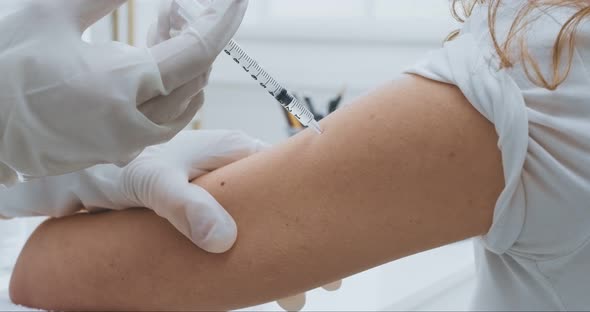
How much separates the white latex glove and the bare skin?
0.11ft

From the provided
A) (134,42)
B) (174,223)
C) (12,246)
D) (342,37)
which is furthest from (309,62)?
(174,223)

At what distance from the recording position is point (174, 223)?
2.43 feet

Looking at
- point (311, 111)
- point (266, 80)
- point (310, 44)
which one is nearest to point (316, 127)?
point (266, 80)

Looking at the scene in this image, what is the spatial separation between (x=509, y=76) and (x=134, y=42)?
5.98 feet

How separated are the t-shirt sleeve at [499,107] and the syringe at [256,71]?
0.19m

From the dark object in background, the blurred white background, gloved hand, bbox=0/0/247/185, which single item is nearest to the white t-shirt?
gloved hand, bbox=0/0/247/185

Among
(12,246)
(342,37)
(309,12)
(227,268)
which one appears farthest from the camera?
(309,12)

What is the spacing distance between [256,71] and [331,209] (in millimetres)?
228

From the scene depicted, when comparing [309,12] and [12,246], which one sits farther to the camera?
[309,12]

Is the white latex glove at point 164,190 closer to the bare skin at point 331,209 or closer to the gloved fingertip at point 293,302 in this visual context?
the bare skin at point 331,209

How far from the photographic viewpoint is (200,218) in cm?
71

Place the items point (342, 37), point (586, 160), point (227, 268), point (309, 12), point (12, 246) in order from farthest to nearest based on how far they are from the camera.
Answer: point (309, 12)
point (342, 37)
point (12, 246)
point (227, 268)
point (586, 160)

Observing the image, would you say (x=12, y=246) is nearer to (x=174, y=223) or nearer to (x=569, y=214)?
(x=174, y=223)

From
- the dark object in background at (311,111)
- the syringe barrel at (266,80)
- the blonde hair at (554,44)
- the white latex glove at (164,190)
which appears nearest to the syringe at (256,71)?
the syringe barrel at (266,80)
